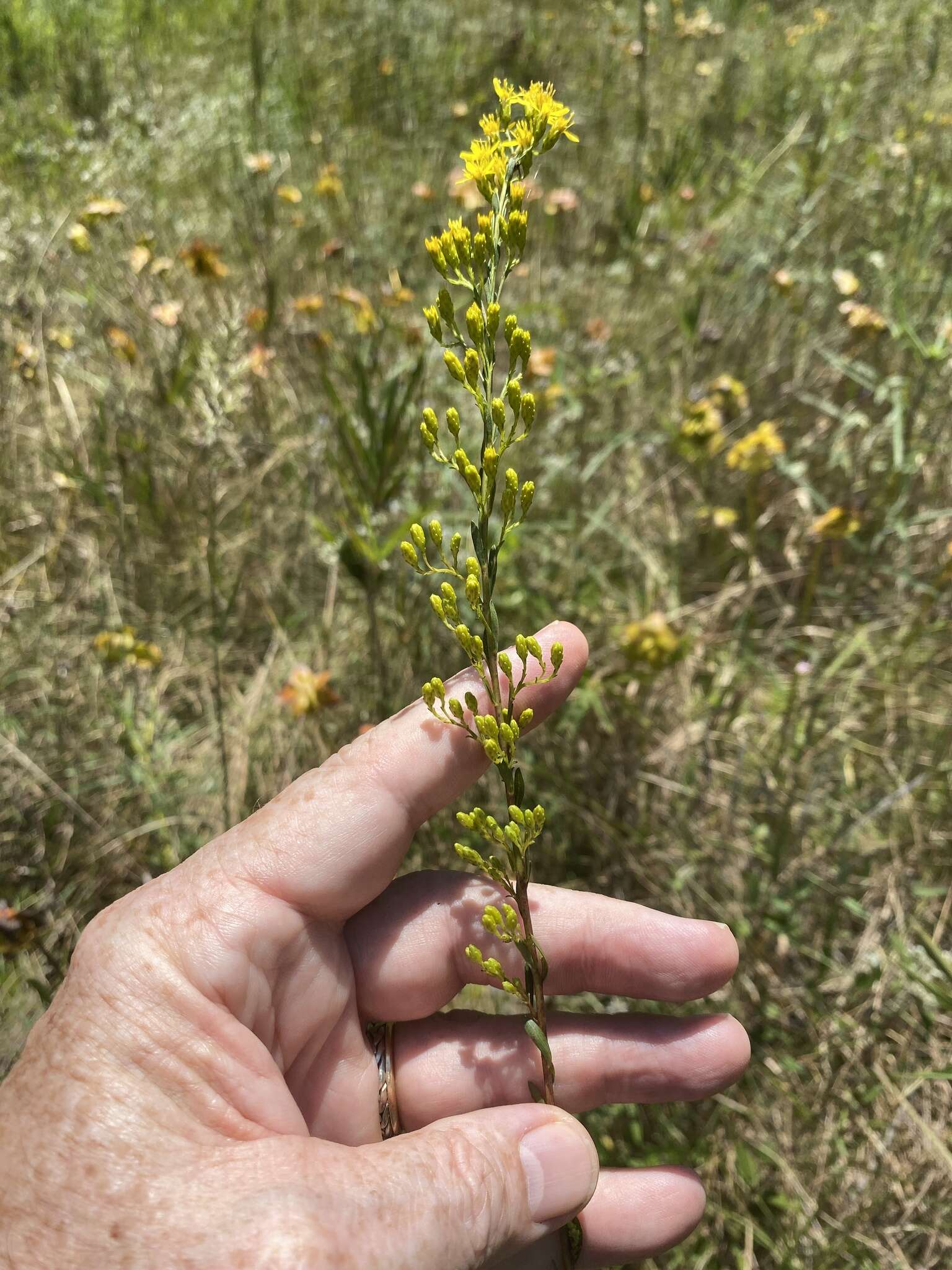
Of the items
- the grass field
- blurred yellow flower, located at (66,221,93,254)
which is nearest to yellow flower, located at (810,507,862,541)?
the grass field

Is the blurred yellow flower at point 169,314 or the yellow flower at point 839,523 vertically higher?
the blurred yellow flower at point 169,314

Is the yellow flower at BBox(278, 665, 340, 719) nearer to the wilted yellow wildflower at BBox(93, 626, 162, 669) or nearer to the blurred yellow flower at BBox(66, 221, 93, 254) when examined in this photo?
the wilted yellow wildflower at BBox(93, 626, 162, 669)

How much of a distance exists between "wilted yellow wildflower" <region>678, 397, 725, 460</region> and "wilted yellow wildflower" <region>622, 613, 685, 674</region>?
26.5 inches

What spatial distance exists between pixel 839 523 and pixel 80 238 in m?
2.66

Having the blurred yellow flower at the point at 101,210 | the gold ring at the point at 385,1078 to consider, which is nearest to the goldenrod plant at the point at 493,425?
the gold ring at the point at 385,1078

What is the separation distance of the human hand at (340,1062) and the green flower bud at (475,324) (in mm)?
516

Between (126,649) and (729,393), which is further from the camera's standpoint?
(729,393)

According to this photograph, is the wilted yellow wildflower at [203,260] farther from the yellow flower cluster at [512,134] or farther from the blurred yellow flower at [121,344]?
the yellow flower cluster at [512,134]

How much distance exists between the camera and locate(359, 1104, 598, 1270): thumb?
3.48ft

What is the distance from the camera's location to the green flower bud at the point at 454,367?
1024mm

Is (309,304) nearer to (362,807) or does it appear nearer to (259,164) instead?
(259,164)

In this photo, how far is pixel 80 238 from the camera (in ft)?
9.50

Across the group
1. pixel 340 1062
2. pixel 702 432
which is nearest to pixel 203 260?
pixel 702 432

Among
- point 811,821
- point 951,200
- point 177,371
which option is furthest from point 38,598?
point 951,200
